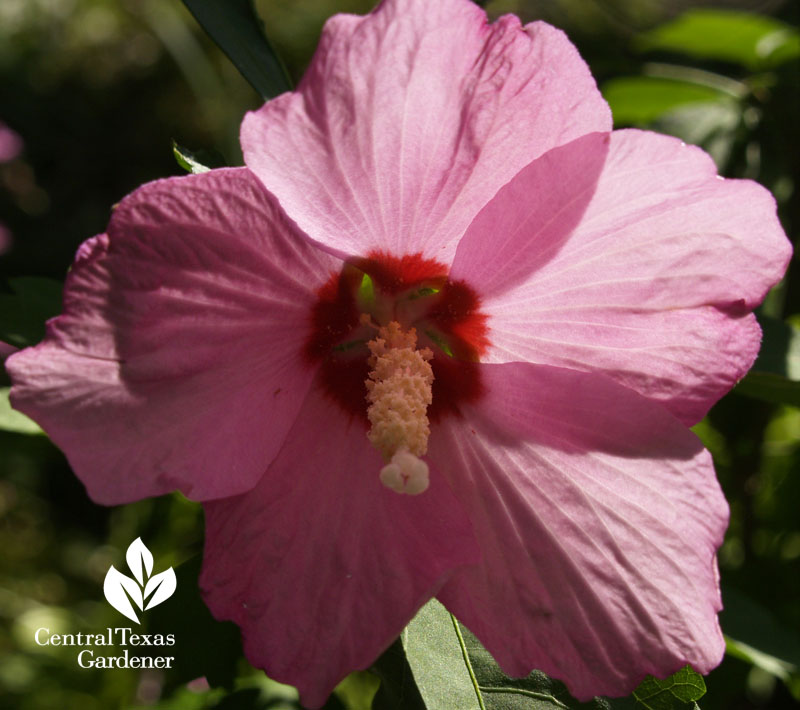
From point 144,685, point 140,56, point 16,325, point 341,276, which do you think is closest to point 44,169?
point 140,56

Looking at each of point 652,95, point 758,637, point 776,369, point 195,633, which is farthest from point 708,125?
point 195,633

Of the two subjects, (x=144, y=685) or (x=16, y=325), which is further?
(x=144, y=685)

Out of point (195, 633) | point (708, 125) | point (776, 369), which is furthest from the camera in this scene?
Answer: point (708, 125)

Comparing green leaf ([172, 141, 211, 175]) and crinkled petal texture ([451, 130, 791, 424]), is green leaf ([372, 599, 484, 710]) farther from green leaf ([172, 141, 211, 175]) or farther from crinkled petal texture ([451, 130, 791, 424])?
green leaf ([172, 141, 211, 175])

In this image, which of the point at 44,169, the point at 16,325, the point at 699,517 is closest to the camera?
the point at 699,517

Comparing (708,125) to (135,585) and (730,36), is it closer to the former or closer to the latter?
(730,36)

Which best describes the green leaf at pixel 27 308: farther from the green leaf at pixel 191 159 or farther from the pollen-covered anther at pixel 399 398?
the pollen-covered anther at pixel 399 398

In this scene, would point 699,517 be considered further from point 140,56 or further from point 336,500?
point 140,56

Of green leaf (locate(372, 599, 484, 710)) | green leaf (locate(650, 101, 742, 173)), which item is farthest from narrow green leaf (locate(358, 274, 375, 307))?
green leaf (locate(650, 101, 742, 173))
